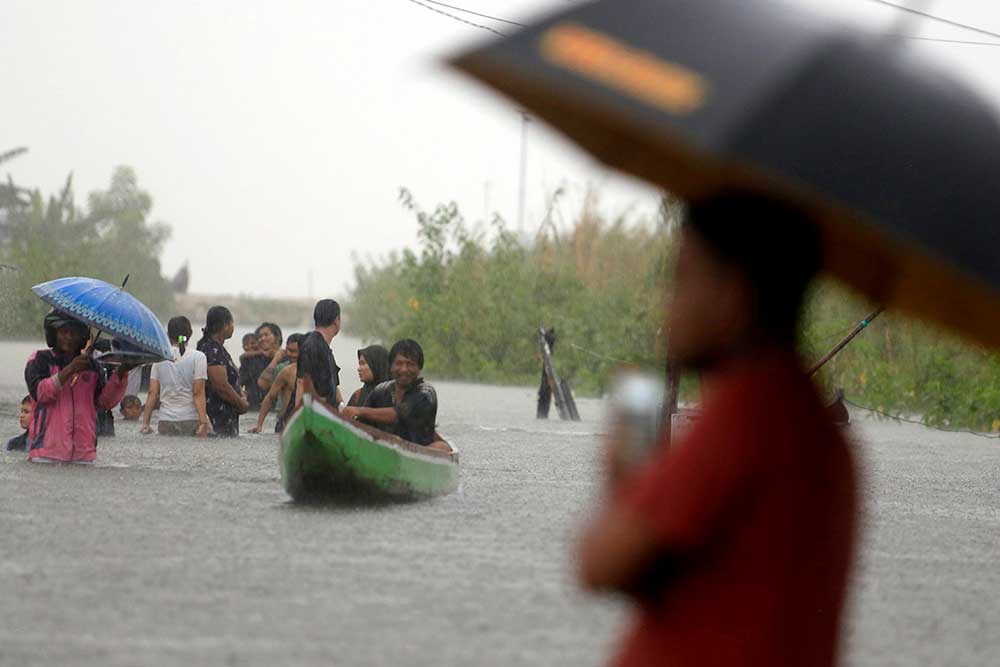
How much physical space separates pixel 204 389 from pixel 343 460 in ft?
23.2

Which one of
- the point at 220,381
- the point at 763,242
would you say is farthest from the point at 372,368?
the point at 763,242

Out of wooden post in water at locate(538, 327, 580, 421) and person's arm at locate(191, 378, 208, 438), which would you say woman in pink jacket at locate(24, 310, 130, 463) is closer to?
person's arm at locate(191, 378, 208, 438)

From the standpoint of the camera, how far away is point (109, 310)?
47.3 ft

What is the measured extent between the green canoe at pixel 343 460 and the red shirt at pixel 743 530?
864 centimetres

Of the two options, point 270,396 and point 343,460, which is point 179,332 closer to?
point 270,396

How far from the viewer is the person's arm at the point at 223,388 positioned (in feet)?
59.5

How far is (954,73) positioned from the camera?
3.31 meters

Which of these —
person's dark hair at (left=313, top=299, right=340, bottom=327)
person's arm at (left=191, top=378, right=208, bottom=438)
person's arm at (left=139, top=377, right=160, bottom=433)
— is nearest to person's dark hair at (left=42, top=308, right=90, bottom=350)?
person's dark hair at (left=313, top=299, right=340, bottom=327)

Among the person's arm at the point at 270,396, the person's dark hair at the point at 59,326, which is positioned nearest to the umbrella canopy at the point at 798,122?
the person's dark hair at the point at 59,326

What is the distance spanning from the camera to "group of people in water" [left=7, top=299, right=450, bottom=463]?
500 inches

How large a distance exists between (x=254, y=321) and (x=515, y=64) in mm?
86906

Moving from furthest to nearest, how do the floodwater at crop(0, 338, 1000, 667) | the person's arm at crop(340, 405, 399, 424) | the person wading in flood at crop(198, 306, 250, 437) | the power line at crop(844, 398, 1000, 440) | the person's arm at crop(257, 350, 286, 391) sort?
the power line at crop(844, 398, 1000, 440)
the person's arm at crop(257, 350, 286, 391)
the person wading in flood at crop(198, 306, 250, 437)
the person's arm at crop(340, 405, 399, 424)
the floodwater at crop(0, 338, 1000, 667)

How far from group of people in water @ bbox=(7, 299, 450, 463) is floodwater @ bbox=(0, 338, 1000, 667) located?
0.41 metres

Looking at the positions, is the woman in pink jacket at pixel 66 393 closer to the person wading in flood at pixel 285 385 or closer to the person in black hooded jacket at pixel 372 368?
the person in black hooded jacket at pixel 372 368
